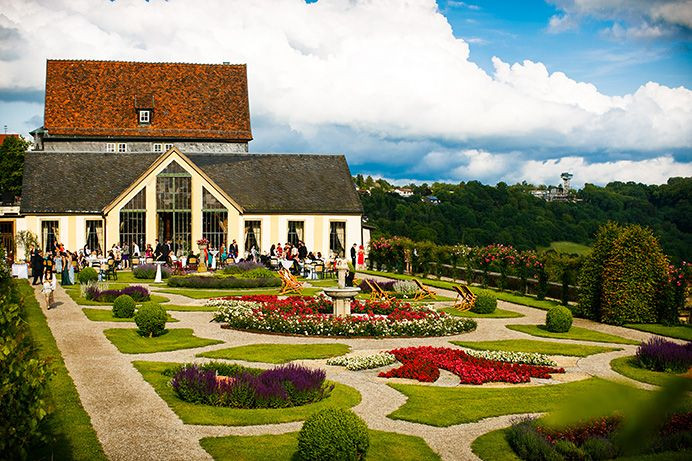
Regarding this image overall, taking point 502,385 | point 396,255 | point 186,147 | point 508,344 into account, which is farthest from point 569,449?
point 186,147

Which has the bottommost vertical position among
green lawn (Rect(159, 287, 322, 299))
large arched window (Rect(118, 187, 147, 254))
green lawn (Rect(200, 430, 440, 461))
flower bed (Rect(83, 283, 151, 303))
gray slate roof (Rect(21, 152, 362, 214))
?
green lawn (Rect(200, 430, 440, 461))

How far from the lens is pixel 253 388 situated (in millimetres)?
14609

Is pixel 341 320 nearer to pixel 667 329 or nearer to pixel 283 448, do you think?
pixel 667 329

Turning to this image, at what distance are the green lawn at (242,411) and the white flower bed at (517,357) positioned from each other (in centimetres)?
539

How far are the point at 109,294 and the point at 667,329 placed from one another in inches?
819

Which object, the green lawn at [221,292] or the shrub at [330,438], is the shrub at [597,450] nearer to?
the shrub at [330,438]

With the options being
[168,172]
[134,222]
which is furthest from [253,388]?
[168,172]

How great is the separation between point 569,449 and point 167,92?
58.2 meters

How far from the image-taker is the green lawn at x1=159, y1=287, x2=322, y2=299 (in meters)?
34.8

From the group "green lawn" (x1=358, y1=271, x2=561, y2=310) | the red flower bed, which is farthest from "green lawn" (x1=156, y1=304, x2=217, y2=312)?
"green lawn" (x1=358, y1=271, x2=561, y2=310)

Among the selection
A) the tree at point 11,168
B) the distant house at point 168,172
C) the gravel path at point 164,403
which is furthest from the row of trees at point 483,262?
the tree at point 11,168

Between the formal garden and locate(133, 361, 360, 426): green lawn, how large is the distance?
6 cm

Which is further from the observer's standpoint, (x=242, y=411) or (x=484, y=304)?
(x=484, y=304)

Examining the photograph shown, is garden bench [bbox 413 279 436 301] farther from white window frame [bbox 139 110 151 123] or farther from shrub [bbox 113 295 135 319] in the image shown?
white window frame [bbox 139 110 151 123]
